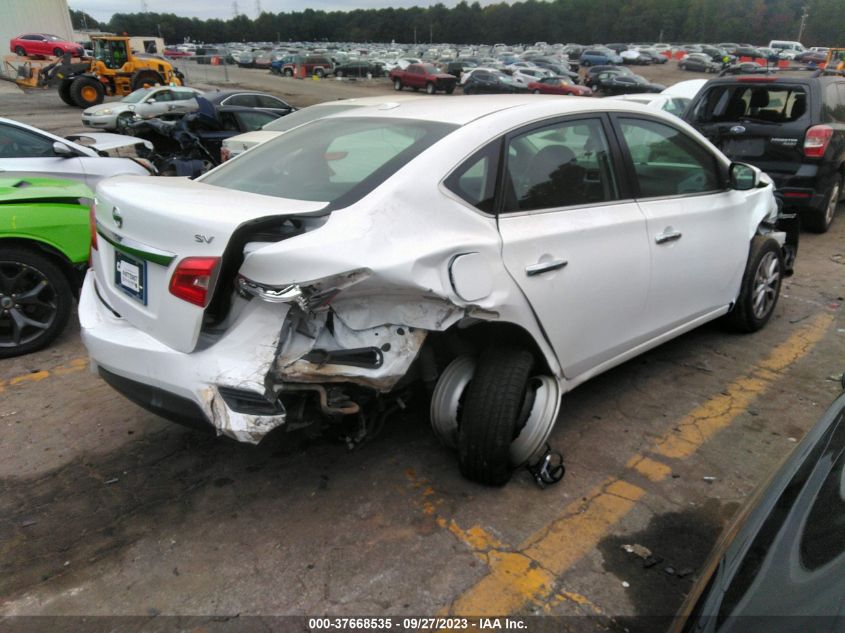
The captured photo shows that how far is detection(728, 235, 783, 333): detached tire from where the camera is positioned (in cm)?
432

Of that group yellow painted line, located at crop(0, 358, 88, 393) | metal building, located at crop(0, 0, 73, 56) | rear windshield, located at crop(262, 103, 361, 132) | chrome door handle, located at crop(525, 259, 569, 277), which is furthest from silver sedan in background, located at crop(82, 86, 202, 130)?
metal building, located at crop(0, 0, 73, 56)

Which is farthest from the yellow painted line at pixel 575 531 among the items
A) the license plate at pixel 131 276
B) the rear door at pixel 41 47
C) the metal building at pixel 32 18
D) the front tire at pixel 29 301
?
the metal building at pixel 32 18

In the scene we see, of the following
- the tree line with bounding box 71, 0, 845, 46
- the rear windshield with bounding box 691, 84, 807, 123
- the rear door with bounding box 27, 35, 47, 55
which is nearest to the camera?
the rear windshield with bounding box 691, 84, 807, 123

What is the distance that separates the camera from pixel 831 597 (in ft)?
4.01

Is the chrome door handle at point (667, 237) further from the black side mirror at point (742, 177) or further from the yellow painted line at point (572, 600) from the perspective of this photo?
the yellow painted line at point (572, 600)

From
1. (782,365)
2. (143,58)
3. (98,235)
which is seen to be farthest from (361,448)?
(143,58)

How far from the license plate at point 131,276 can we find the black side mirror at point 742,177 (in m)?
3.51

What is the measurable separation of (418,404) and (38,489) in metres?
1.94

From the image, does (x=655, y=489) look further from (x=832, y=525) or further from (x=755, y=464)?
(x=832, y=525)

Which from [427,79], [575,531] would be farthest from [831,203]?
[427,79]

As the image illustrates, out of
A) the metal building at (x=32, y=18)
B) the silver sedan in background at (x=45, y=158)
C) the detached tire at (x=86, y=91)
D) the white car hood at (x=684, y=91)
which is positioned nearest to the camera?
the silver sedan in background at (x=45, y=158)

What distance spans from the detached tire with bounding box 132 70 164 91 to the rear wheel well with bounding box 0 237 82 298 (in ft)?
80.9

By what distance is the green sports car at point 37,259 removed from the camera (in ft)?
14.1

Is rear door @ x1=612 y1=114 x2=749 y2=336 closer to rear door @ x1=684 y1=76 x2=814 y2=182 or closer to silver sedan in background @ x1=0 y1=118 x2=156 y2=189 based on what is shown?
rear door @ x1=684 y1=76 x2=814 y2=182
